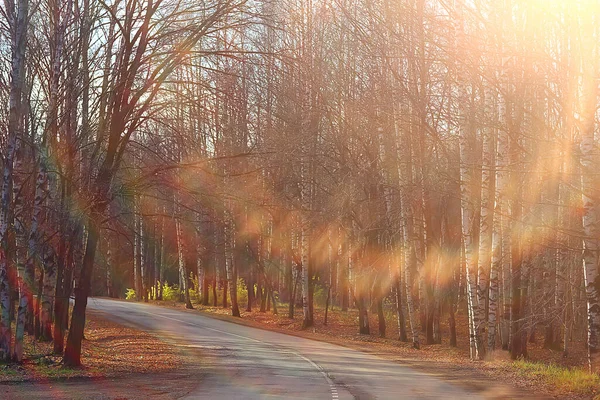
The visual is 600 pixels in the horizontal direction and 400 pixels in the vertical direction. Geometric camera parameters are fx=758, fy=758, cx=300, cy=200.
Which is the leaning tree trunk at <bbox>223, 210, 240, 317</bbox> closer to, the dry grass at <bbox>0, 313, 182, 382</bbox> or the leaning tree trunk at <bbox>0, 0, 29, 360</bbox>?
the dry grass at <bbox>0, 313, 182, 382</bbox>

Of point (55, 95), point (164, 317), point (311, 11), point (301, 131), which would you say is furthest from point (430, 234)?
point (55, 95)

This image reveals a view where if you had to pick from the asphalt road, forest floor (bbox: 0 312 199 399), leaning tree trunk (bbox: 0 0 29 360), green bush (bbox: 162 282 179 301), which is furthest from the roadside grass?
green bush (bbox: 162 282 179 301)

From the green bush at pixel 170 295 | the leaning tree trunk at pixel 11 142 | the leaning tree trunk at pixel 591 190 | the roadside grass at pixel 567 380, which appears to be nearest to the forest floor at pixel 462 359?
the roadside grass at pixel 567 380

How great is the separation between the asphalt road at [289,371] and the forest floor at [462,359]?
1.04 m

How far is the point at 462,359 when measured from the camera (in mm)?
23703

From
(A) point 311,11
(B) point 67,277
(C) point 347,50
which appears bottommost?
(B) point 67,277

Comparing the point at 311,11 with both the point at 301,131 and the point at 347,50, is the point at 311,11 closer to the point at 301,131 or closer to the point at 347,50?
the point at 347,50

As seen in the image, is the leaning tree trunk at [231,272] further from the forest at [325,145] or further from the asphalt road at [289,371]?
the asphalt road at [289,371]

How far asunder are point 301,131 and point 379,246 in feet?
25.3

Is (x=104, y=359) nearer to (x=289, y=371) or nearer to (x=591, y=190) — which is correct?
(x=289, y=371)

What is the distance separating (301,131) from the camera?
106 feet

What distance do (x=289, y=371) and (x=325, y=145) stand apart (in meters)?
16.3

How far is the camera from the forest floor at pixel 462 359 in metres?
15.6

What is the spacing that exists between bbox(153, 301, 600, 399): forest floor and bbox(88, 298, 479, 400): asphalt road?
1038mm
